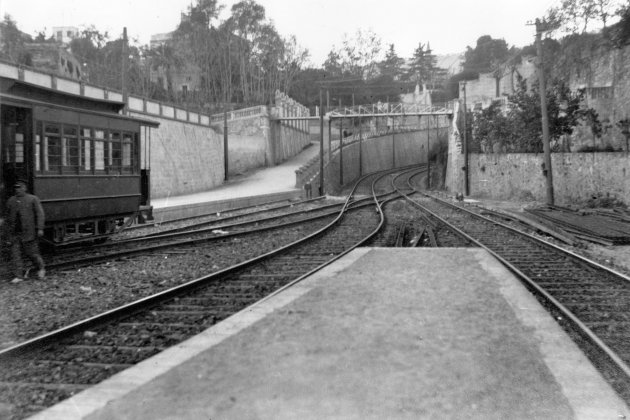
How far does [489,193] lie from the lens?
34469mm

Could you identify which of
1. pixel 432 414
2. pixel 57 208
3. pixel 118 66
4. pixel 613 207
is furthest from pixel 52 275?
pixel 118 66

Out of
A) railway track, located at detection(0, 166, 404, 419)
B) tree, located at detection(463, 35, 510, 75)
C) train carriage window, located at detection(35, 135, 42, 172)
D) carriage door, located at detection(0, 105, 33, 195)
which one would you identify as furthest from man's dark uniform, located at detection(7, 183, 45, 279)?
tree, located at detection(463, 35, 510, 75)

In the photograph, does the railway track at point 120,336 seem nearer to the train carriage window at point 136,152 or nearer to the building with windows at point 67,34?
the train carriage window at point 136,152

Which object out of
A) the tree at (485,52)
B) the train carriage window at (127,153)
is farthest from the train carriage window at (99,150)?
the tree at (485,52)

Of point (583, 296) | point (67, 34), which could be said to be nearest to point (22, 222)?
point (583, 296)

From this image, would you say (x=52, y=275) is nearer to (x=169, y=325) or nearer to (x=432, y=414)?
(x=169, y=325)

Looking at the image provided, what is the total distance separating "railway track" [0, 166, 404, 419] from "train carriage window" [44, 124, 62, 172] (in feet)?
13.5

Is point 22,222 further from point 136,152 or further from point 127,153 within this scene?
point 136,152

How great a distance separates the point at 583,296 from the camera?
23.9 ft

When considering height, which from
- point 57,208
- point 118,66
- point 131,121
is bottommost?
point 57,208

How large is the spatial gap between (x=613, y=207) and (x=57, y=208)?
1856cm

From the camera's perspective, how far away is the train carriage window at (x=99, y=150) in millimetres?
11797

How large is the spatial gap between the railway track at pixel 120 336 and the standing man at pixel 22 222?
274 centimetres

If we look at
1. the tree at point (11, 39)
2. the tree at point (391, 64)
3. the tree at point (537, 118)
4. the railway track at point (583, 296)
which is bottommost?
the railway track at point (583, 296)
